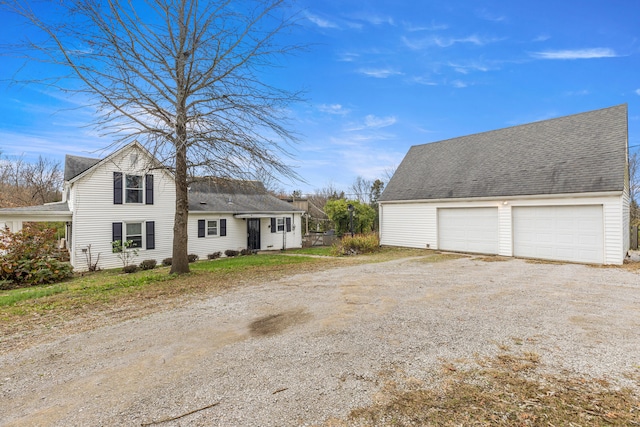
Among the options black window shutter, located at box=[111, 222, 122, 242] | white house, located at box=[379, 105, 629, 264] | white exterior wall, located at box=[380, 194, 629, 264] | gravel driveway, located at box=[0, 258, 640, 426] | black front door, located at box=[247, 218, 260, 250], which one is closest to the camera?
gravel driveway, located at box=[0, 258, 640, 426]

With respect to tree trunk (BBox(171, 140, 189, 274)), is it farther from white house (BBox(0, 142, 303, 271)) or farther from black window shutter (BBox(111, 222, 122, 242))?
black window shutter (BBox(111, 222, 122, 242))

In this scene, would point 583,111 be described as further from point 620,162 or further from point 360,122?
point 360,122

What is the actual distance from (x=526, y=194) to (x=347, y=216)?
11.3 meters

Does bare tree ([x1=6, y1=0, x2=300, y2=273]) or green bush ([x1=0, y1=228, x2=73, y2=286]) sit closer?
bare tree ([x1=6, y1=0, x2=300, y2=273])

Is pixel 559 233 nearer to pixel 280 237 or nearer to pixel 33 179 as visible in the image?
pixel 280 237

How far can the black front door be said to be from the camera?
62.0 feet

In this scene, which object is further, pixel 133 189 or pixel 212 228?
pixel 212 228

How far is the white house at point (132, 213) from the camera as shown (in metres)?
13.2

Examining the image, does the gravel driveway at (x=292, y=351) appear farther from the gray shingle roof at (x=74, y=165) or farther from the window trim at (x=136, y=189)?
the gray shingle roof at (x=74, y=165)

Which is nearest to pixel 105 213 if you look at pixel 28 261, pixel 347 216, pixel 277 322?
pixel 28 261

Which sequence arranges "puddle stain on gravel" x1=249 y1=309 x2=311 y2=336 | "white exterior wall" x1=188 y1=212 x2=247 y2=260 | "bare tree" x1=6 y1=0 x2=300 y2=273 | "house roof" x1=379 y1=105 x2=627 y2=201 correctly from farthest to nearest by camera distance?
"white exterior wall" x1=188 y1=212 x2=247 y2=260, "house roof" x1=379 y1=105 x2=627 y2=201, "bare tree" x1=6 y1=0 x2=300 y2=273, "puddle stain on gravel" x1=249 y1=309 x2=311 y2=336

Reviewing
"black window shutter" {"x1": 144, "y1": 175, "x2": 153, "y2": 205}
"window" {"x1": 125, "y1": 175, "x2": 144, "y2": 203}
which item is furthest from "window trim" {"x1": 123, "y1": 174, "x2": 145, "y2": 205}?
"black window shutter" {"x1": 144, "y1": 175, "x2": 153, "y2": 205}

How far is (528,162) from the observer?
12945 millimetres

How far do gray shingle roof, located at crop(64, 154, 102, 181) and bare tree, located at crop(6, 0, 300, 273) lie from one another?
8.71 meters
